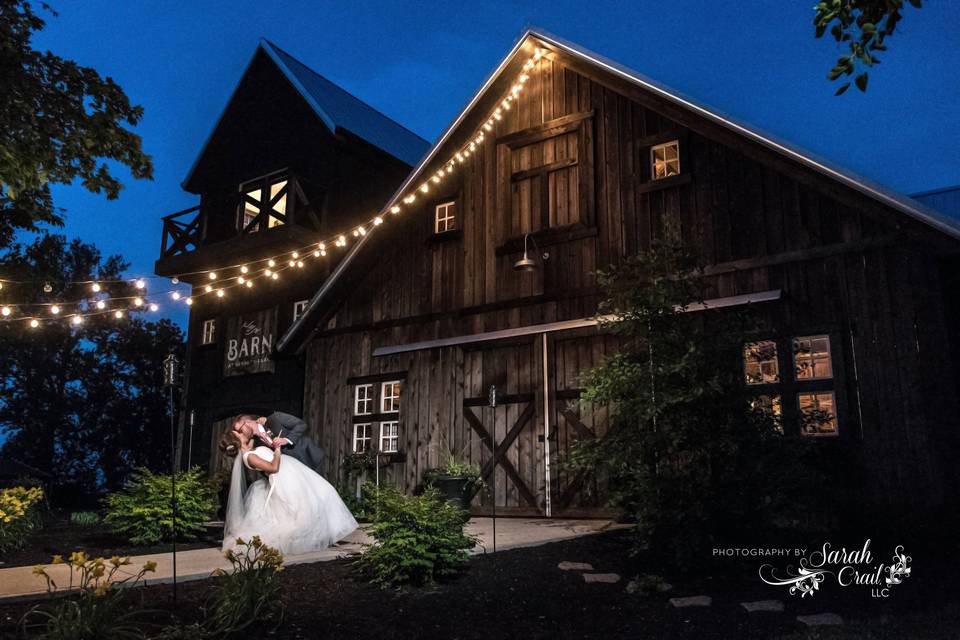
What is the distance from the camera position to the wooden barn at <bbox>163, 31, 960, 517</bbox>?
878 centimetres

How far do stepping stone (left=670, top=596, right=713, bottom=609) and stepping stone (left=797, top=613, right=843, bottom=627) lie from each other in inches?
29.0

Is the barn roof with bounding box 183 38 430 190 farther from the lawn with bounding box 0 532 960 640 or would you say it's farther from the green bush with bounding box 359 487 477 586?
the lawn with bounding box 0 532 960 640

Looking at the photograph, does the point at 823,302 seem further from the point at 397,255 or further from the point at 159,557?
the point at 159,557

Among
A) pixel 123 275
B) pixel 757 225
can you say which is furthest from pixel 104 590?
pixel 123 275

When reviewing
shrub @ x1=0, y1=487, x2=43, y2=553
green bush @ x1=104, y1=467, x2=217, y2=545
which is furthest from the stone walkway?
green bush @ x1=104, y1=467, x2=217, y2=545

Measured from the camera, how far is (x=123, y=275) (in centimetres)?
3166

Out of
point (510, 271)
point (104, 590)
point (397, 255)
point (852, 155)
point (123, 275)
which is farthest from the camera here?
point (852, 155)

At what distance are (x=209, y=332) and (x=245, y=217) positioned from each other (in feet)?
9.33

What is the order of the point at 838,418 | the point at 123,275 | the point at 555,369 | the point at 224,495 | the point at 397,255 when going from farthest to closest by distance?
1. the point at 123,275
2. the point at 224,495
3. the point at 397,255
4. the point at 555,369
5. the point at 838,418

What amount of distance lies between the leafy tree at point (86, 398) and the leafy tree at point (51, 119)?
1922cm

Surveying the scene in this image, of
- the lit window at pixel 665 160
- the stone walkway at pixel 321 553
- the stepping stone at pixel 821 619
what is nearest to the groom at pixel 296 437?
the stone walkway at pixel 321 553

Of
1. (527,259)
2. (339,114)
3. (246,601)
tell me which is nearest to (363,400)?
(527,259)

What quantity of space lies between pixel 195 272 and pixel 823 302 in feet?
41.8

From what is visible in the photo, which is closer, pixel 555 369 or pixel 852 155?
pixel 555 369
